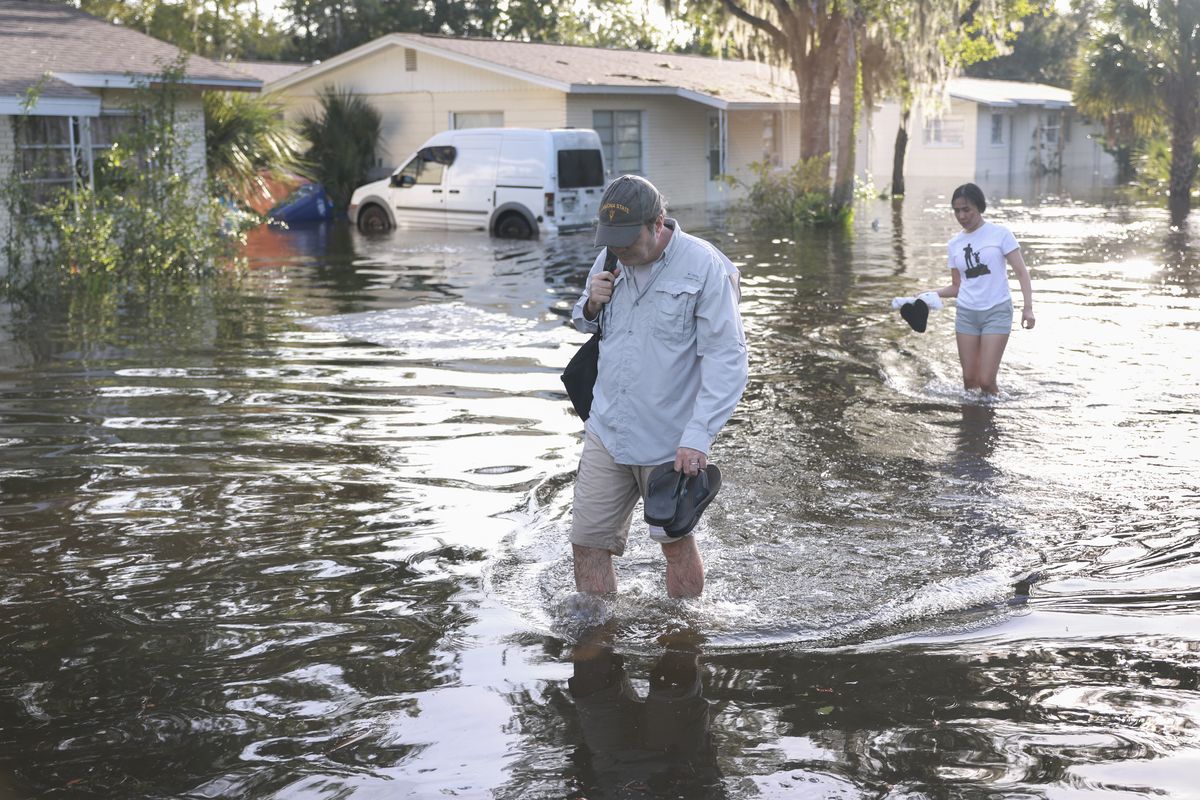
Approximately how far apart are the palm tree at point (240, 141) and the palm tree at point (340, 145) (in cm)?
621

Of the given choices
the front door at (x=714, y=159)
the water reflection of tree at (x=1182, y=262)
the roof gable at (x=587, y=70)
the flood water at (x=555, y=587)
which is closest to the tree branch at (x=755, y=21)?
the roof gable at (x=587, y=70)

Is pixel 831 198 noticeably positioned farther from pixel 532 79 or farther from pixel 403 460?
pixel 403 460

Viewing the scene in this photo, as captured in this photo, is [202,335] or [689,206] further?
[689,206]

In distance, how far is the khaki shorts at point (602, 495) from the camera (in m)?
5.56

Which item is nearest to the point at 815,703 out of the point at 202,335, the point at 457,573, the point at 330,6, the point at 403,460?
the point at 457,573

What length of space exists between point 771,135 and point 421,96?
12155 mm

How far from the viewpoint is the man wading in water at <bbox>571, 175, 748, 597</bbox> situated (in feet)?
17.1

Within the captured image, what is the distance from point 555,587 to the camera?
633cm

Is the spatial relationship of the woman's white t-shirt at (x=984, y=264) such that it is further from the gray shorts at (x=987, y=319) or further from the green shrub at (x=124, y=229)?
the green shrub at (x=124, y=229)

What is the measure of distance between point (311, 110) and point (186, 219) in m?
19.4

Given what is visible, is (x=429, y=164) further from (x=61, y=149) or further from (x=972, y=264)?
(x=972, y=264)

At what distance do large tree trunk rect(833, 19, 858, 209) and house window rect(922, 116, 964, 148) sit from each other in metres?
24.8

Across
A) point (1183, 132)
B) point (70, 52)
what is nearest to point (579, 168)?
point (70, 52)

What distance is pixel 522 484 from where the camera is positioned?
26.8 feet
